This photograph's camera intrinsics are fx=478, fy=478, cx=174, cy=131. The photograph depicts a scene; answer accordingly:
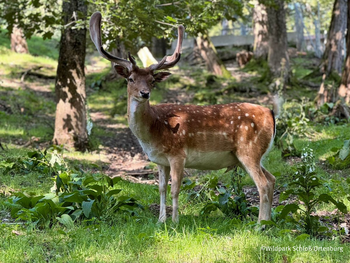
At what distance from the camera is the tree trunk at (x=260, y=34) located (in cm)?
2123

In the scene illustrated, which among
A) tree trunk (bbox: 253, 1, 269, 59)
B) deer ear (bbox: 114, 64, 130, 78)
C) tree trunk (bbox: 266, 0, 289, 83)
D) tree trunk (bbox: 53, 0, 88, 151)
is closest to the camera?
deer ear (bbox: 114, 64, 130, 78)

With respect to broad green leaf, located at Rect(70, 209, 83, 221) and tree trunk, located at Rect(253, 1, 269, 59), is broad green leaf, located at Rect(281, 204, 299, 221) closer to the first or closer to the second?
broad green leaf, located at Rect(70, 209, 83, 221)

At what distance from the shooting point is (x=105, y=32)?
9188mm

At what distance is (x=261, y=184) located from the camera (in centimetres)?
589

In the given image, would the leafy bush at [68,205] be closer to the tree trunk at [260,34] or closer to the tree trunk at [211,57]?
the tree trunk at [211,57]

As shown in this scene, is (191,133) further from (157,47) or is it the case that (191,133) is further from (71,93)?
(157,47)

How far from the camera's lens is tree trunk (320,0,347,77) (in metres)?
18.2

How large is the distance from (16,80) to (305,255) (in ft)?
57.4

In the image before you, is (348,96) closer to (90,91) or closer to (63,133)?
(63,133)

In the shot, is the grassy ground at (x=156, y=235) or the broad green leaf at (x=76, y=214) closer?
the grassy ground at (x=156, y=235)

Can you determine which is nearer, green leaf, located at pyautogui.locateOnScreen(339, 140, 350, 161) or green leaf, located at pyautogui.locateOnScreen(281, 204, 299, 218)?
green leaf, located at pyautogui.locateOnScreen(281, 204, 299, 218)

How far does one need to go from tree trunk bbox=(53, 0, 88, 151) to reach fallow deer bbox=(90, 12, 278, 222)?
503cm

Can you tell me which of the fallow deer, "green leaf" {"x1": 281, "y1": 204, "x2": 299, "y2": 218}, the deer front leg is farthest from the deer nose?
"green leaf" {"x1": 281, "y1": 204, "x2": 299, "y2": 218}

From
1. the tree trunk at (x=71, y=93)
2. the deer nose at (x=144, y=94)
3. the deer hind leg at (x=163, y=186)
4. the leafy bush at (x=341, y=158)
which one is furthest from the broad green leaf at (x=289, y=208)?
the tree trunk at (x=71, y=93)
